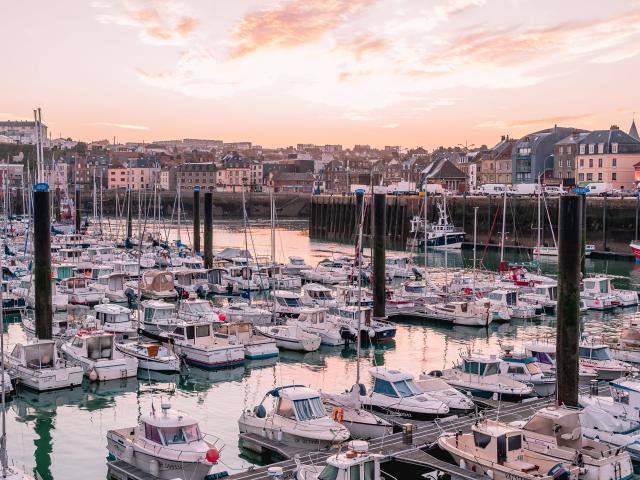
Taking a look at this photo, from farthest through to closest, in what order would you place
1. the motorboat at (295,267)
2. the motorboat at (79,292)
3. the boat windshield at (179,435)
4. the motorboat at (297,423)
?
the motorboat at (295,267) → the motorboat at (79,292) → the motorboat at (297,423) → the boat windshield at (179,435)

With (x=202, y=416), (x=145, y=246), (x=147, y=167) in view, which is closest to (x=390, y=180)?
(x=147, y=167)

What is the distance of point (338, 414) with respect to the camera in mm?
21234

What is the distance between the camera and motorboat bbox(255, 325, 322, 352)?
107 ft

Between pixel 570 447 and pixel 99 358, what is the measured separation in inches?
635

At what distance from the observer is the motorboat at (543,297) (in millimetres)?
42875

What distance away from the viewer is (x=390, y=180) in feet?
533

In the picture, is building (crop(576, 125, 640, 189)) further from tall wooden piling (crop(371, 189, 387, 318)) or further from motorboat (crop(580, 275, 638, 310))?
tall wooden piling (crop(371, 189, 387, 318))

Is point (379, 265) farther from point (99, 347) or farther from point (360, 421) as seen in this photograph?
point (360, 421)

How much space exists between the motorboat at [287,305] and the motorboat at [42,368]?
12.7 metres

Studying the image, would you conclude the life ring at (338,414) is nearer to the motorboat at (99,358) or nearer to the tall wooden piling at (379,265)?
the motorboat at (99,358)

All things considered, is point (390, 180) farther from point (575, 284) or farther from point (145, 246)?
point (575, 284)

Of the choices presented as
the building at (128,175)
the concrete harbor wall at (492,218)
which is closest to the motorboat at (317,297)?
the concrete harbor wall at (492,218)

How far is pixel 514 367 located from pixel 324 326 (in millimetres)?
10047

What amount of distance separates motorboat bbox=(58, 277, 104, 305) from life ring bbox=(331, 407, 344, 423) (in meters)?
25.2
